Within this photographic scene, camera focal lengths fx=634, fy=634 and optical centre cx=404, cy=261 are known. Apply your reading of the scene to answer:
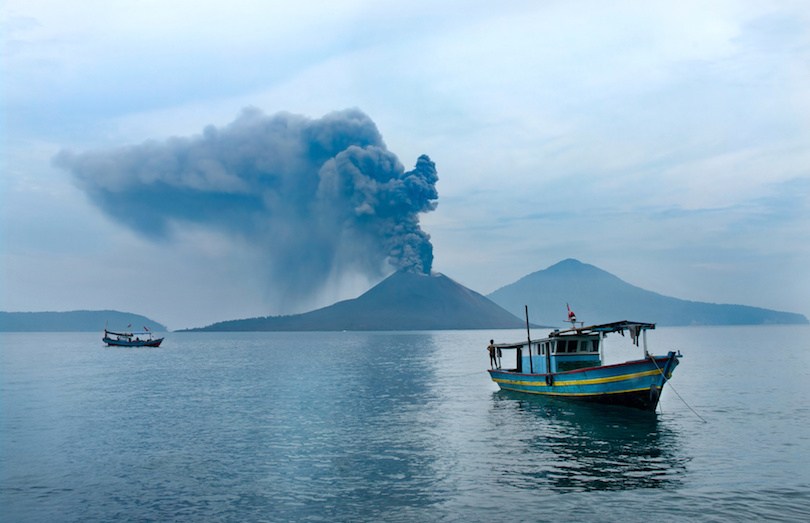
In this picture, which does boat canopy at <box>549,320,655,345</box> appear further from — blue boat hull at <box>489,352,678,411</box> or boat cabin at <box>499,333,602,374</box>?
blue boat hull at <box>489,352,678,411</box>

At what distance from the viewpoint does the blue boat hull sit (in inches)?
1702

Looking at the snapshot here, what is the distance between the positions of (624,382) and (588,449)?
1178 centimetres

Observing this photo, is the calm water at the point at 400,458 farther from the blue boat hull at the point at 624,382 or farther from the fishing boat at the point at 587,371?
the fishing boat at the point at 587,371

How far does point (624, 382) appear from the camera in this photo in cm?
4453

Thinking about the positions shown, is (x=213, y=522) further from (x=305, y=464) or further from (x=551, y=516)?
(x=551, y=516)

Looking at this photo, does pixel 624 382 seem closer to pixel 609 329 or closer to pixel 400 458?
pixel 609 329

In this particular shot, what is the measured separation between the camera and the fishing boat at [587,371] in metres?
43.8

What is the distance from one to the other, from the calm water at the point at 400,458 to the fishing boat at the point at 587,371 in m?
1.48

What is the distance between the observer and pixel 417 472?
2947cm

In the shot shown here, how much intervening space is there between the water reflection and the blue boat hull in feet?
3.68

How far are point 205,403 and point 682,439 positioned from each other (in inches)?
1606

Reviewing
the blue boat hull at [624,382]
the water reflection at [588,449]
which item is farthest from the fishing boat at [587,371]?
the water reflection at [588,449]

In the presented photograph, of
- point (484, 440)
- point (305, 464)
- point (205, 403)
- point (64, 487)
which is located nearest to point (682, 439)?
point (484, 440)

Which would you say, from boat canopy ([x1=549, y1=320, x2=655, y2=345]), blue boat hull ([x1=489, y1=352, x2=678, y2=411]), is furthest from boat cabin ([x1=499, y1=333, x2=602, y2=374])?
blue boat hull ([x1=489, y1=352, x2=678, y2=411])
